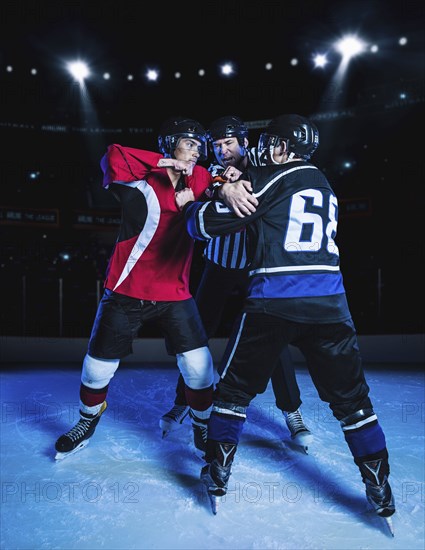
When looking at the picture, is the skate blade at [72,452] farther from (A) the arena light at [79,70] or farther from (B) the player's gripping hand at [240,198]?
(A) the arena light at [79,70]

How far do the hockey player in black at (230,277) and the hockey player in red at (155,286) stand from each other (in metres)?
0.29

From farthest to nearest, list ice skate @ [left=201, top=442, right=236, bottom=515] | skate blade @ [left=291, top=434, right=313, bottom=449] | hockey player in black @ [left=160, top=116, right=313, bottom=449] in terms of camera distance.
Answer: hockey player in black @ [left=160, top=116, right=313, bottom=449], skate blade @ [left=291, top=434, right=313, bottom=449], ice skate @ [left=201, top=442, right=236, bottom=515]

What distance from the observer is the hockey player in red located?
5.80ft

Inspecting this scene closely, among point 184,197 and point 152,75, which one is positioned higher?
point 152,75

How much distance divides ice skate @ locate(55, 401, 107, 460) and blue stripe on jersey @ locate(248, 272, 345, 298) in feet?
3.47

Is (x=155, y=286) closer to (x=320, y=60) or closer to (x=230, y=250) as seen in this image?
(x=230, y=250)

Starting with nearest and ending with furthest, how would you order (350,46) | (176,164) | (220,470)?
(220,470)
(176,164)
(350,46)

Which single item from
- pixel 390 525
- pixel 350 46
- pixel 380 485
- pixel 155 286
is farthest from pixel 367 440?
pixel 350 46

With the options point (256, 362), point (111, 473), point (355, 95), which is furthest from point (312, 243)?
point (355, 95)

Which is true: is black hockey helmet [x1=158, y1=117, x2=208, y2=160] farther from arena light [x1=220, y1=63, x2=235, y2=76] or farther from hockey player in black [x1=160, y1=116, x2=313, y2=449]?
arena light [x1=220, y1=63, x2=235, y2=76]

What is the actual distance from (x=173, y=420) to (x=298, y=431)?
2.05ft

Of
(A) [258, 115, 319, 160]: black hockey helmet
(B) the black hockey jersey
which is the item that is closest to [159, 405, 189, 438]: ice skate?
(B) the black hockey jersey

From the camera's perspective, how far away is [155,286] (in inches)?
70.2

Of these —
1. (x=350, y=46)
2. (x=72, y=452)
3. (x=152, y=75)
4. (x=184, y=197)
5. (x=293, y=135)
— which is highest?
(x=350, y=46)
